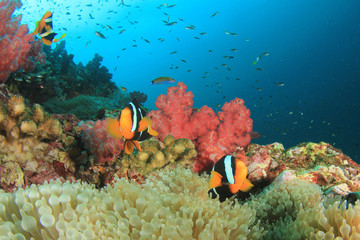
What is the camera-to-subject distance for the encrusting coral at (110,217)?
119 cm

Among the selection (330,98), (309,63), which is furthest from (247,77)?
(330,98)

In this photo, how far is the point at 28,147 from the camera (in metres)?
2.93

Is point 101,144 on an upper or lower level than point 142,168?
upper

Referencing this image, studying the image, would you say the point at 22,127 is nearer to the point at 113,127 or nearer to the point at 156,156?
the point at 113,127

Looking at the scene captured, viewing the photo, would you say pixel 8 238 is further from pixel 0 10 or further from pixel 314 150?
pixel 0 10

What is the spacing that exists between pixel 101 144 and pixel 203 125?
2134 mm

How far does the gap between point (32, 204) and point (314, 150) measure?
4.50m

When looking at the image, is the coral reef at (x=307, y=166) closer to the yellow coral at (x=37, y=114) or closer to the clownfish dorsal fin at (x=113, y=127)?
the clownfish dorsal fin at (x=113, y=127)

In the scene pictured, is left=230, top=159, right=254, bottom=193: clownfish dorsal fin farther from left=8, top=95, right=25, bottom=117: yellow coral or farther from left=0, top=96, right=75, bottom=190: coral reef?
left=8, top=95, right=25, bottom=117: yellow coral

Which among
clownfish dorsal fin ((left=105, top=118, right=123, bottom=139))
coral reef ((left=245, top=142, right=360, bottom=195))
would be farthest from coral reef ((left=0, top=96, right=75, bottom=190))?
coral reef ((left=245, top=142, right=360, bottom=195))

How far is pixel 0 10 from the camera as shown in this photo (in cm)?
421

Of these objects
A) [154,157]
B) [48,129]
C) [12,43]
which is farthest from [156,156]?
[12,43]

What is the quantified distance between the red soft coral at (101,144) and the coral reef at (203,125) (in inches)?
43.3

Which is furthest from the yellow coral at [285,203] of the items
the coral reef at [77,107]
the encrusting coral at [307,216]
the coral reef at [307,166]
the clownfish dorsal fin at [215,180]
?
the coral reef at [77,107]
